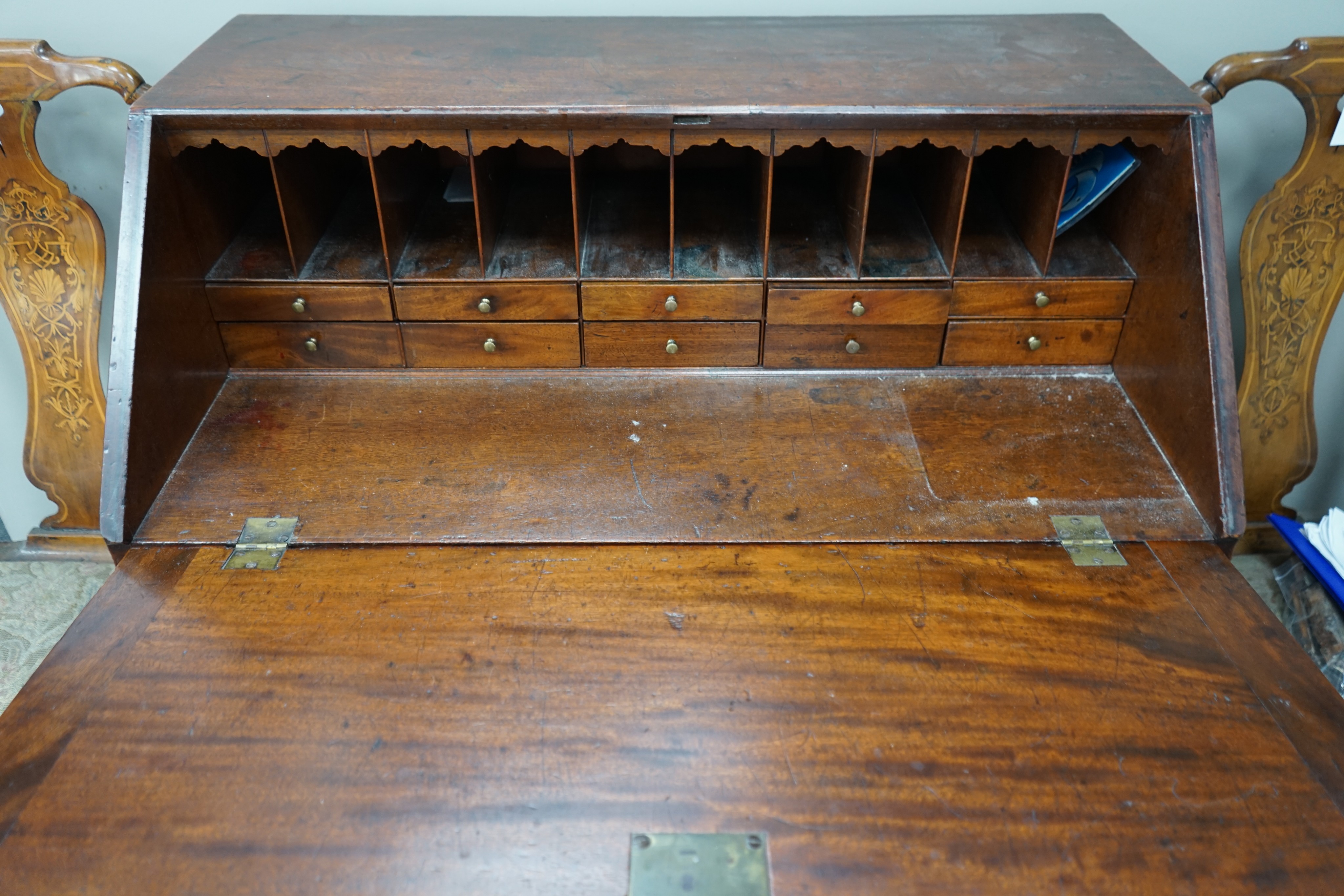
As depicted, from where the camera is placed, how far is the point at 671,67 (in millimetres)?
1600

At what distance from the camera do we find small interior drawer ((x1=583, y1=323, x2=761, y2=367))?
1.68 meters

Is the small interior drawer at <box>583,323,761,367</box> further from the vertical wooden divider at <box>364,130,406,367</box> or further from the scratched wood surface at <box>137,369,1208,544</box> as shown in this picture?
the vertical wooden divider at <box>364,130,406,367</box>

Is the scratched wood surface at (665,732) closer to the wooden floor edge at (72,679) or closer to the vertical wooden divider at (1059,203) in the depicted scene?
the wooden floor edge at (72,679)

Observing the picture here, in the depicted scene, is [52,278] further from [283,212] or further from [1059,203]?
[1059,203]

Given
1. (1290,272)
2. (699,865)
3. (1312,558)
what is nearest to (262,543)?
(699,865)

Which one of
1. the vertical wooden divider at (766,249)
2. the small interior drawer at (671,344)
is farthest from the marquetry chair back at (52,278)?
the vertical wooden divider at (766,249)

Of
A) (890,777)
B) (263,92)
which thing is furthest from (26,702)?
(890,777)

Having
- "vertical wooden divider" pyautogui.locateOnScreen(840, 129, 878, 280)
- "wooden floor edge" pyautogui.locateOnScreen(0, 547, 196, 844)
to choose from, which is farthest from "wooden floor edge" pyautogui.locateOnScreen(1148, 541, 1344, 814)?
"wooden floor edge" pyautogui.locateOnScreen(0, 547, 196, 844)

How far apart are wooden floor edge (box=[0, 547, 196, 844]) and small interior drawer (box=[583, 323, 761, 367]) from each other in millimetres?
741

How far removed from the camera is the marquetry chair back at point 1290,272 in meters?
1.76

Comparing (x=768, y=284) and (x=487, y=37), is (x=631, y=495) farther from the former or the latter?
(x=487, y=37)

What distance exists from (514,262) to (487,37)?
0.44 m

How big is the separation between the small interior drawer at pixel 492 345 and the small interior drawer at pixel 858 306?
372 millimetres

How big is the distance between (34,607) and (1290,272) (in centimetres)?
324
